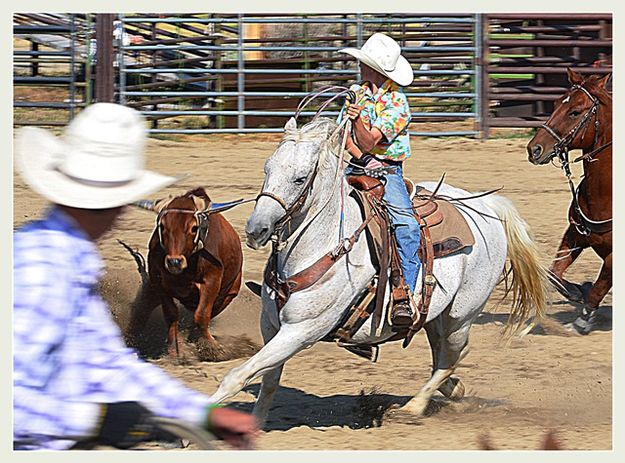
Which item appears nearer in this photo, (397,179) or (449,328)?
(397,179)

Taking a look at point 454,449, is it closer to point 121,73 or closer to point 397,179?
point 397,179

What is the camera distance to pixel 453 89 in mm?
14094

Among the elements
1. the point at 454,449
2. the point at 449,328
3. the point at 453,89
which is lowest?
the point at 454,449

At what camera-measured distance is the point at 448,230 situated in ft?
19.5

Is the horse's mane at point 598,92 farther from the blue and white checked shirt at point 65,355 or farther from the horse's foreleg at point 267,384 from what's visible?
the blue and white checked shirt at point 65,355

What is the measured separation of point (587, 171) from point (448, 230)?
2.40 meters

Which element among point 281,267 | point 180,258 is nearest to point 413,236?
point 281,267

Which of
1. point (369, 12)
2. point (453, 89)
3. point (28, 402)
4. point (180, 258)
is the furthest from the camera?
point (453, 89)

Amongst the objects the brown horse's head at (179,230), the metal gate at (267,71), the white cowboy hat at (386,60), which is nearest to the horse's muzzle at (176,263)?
the brown horse's head at (179,230)

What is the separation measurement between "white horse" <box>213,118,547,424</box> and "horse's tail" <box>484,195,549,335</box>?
0.67ft

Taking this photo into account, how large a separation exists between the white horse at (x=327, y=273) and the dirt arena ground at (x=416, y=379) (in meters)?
0.32

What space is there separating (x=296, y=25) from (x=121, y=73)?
2296 mm

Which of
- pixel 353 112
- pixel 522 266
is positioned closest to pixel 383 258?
pixel 353 112

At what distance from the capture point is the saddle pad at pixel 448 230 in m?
5.88
